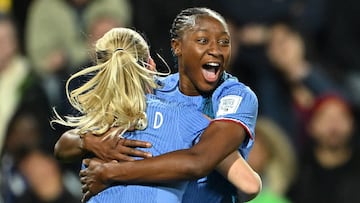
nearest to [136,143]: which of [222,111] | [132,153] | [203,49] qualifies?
[132,153]

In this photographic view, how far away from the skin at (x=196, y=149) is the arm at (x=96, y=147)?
0.01 meters

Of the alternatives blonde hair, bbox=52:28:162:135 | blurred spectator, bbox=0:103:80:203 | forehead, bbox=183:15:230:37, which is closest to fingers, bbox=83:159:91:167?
blonde hair, bbox=52:28:162:135

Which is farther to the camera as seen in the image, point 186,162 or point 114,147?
point 114,147

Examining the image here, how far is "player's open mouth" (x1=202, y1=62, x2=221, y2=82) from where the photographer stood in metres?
4.02

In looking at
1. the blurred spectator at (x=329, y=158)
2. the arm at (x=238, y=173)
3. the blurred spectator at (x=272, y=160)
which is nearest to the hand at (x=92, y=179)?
the arm at (x=238, y=173)

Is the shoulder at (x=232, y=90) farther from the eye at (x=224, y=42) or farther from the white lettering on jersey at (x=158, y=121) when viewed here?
the white lettering on jersey at (x=158, y=121)

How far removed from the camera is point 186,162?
3.82 m

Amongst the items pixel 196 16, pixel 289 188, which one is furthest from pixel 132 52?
pixel 289 188

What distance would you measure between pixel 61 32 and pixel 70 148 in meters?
4.15

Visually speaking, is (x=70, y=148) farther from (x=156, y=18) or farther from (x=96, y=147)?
(x=156, y=18)

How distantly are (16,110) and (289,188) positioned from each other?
2134 mm

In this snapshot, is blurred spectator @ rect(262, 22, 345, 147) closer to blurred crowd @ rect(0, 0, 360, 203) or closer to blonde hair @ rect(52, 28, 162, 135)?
blurred crowd @ rect(0, 0, 360, 203)

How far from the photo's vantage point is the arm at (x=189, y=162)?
3.82 metres

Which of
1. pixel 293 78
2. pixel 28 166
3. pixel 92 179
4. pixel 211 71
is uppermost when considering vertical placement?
pixel 211 71
